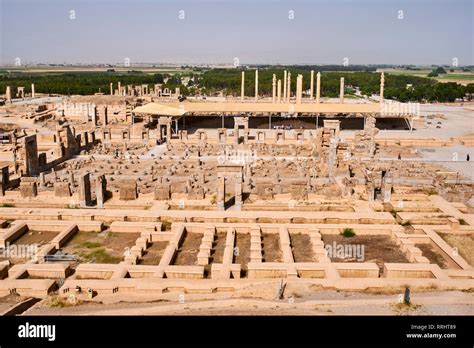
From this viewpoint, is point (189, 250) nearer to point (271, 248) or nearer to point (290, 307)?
point (271, 248)

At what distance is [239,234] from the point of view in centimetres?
1625

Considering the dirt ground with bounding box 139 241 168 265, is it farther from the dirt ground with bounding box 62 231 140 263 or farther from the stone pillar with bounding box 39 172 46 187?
the stone pillar with bounding box 39 172 46 187

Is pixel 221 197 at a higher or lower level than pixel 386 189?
lower

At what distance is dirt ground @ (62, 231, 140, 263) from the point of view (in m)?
14.3

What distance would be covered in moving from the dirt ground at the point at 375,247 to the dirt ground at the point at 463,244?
196 cm

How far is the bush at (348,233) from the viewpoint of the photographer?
16172mm

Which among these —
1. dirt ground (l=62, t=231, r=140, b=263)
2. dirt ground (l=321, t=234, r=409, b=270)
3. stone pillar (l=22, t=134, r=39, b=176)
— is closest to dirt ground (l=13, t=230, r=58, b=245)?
dirt ground (l=62, t=231, r=140, b=263)

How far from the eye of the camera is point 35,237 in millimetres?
16047

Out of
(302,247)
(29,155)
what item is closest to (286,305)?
(302,247)

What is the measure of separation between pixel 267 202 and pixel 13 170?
16.2 meters

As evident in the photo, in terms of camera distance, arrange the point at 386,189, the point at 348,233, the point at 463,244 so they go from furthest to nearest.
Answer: the point at 386,189
the point at 348,233
the point at 463,244

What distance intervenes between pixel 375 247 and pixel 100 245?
9.47 m

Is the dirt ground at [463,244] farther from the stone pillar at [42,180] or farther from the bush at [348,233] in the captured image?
the stone pillar at [42,180]

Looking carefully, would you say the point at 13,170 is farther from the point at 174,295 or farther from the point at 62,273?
the point at 174,295
